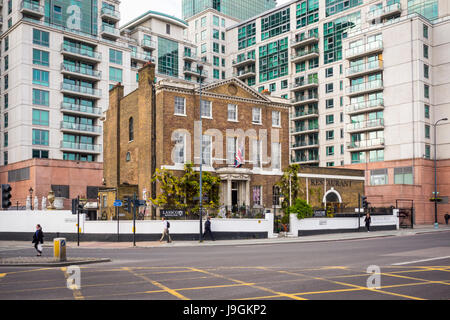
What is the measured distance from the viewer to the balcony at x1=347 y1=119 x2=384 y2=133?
61.0m

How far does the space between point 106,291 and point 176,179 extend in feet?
90.7

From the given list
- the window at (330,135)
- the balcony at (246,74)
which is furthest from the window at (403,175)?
the balcony at (246,74)

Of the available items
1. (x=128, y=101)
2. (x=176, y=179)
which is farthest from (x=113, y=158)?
(x=176, y=179)

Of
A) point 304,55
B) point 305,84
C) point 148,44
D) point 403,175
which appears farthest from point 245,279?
point 148,44

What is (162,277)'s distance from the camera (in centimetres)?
1459

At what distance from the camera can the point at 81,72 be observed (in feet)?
213

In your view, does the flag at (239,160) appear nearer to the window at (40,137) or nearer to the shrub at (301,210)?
the shrub at (301,210)

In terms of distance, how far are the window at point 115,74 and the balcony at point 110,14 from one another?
28.2ft

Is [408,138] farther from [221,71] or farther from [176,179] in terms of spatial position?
[221,71]

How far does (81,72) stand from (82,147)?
10.4 meters

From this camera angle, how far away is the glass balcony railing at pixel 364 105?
2409 inches

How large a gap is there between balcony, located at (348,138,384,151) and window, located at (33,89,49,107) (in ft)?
136

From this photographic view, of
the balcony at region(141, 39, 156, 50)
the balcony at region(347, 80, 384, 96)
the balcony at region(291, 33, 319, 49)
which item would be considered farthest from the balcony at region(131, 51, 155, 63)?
the balcony at region(347, 80, 384, 96)

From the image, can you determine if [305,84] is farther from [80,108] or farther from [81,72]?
[80,108]
